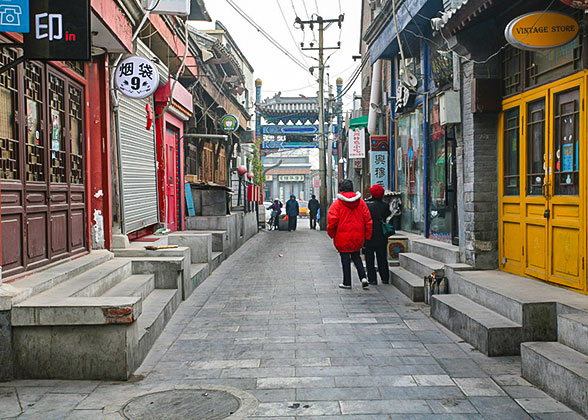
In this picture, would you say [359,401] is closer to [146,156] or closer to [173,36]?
[146,156]

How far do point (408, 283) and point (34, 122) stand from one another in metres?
6.20

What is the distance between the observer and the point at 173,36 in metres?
15.1

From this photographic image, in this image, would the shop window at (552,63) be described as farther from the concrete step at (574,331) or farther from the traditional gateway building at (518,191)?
the concrete step at (574,331)

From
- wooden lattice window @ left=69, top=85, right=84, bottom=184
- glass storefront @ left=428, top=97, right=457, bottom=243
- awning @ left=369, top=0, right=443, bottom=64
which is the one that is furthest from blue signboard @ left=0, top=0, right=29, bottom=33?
awning @ left=369, top=0, right=443, bottom=64

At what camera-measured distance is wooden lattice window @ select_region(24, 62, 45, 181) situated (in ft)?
23.2

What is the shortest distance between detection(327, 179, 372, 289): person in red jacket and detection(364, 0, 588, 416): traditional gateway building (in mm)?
920

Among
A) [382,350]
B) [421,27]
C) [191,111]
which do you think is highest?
[421,27]

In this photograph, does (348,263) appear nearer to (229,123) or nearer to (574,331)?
(574,331)

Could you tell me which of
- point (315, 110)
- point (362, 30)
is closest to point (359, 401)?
point (362, 30)

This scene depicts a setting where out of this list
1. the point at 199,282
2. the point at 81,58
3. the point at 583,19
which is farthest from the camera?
the point at 199,282

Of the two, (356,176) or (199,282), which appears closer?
(199,282)

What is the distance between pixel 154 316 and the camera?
7398mm

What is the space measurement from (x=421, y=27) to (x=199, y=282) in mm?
7818

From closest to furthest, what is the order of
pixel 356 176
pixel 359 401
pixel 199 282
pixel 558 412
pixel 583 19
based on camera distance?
pixel 558 412 < pixel 359 401 < pixel 583 19 < pixel 199 282 < pixel 356 176
